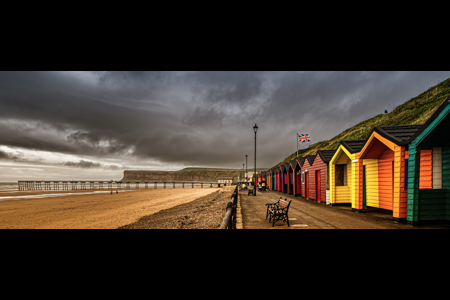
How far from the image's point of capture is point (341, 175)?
13266 mm

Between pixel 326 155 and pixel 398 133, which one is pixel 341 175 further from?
pixel 398 133

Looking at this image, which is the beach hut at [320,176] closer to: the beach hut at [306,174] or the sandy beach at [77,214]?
the beach hut at [306,174]

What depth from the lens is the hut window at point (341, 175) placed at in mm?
13188

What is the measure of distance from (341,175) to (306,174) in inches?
182

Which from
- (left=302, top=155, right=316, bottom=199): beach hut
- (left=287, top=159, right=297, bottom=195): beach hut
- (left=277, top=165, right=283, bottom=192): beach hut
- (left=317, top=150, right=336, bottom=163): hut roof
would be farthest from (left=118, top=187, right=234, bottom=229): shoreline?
(left=277, top=165, right=283, bottom=192): beach hut

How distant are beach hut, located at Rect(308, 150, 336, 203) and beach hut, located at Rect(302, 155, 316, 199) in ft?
1.37

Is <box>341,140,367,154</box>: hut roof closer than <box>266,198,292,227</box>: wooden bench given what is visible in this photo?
No

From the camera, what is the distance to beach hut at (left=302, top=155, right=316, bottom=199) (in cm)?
1695

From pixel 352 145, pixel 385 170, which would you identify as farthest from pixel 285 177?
pixel 385 170

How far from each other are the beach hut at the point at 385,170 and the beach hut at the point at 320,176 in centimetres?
258

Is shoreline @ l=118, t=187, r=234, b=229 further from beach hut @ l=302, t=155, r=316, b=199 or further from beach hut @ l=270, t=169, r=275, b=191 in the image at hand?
beach hut @ l=270, t=169, r=275, b=191
